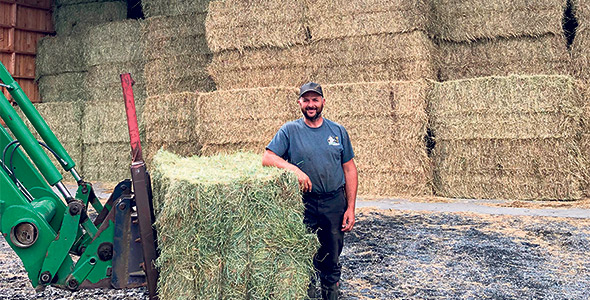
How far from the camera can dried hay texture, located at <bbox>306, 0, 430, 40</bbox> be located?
28.7 feet

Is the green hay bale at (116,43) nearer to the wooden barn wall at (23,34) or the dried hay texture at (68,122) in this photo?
the dried hay texture at (68,122)

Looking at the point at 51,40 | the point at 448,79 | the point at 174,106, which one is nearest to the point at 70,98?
the point at 51,40

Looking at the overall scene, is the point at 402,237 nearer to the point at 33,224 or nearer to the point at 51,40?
the point at 33,224

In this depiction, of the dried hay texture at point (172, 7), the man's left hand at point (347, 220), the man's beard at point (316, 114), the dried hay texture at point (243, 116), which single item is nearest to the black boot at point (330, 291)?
the man's left hand at point (347, 220)

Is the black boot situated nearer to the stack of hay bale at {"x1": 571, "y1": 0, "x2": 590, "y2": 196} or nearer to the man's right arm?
the man's right arm

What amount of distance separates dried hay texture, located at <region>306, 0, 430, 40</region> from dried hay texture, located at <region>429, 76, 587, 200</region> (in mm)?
1244

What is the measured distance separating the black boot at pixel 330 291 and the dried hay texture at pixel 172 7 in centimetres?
783

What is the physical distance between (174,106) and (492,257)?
6.67 m

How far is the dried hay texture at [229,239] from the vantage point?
313 centimetres

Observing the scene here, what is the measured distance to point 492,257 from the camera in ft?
16.9

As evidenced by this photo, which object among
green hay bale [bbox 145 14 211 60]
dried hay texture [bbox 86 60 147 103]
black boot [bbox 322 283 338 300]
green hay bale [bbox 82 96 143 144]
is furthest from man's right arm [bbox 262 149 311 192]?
dried hay texture [bbox 86 60 147 103]

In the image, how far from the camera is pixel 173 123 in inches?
392

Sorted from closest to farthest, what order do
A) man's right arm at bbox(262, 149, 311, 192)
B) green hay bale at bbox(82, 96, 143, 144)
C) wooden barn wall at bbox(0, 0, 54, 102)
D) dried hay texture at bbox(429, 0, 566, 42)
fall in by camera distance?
man's right arm at bbox(262, 149, 311, 192) → dried hay texture at bbox(429, 0, 566, 42) → green hay bale at bbox(82, 96, 143, 144) → wooden barn wall at bbox(0, 0, 54, 102)

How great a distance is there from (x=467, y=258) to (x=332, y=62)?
194 inches
